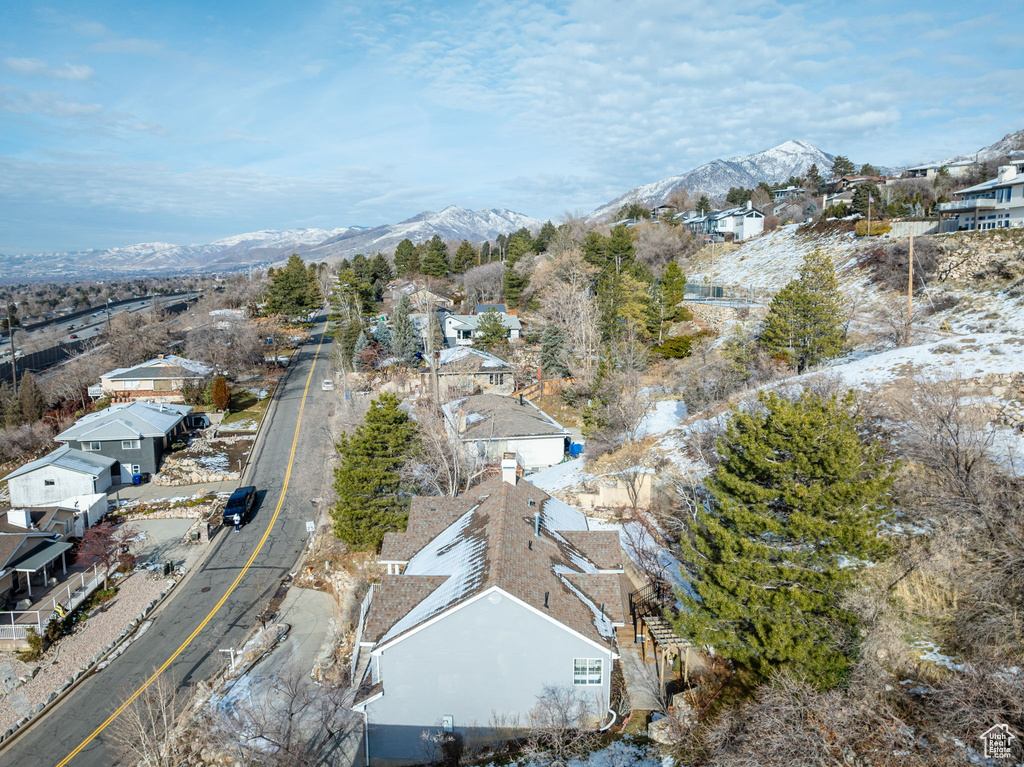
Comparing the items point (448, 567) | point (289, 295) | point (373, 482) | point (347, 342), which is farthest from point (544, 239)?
point (448, 567)

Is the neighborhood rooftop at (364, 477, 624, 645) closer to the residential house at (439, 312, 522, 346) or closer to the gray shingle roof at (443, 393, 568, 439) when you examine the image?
the gray shingle roof at (443, 393, 568, 439)

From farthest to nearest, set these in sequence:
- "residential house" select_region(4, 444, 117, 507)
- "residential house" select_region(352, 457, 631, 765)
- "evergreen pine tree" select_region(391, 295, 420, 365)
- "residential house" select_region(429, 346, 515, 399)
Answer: "evergreen pine tree" select_region(391, 295, 420, 365) → "residential house" select_region(429, 346, 515, 399) → "residential house" select_region(4, 444, 117, 507) → "residential house" select_region(352, 457, 631, 765)

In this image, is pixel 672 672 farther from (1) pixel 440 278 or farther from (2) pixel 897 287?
(1) pixel 440 278

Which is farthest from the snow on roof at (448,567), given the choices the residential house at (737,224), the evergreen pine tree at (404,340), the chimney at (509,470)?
the residential house at (737,224)

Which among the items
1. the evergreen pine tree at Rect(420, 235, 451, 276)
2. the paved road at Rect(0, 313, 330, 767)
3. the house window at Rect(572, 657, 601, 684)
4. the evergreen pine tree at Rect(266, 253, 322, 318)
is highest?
the evergreen pine tree at Rect(420, 235, 451, 276)

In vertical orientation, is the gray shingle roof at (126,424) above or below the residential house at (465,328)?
below

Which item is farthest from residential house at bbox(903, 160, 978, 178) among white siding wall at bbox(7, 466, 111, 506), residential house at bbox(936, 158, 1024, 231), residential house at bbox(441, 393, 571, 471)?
white siding wall at bbox(7, 466, 111, 506)

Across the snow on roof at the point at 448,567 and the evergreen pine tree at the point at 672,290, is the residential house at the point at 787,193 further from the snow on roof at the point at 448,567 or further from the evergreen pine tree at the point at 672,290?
the snow on roof at the point at 448,567
